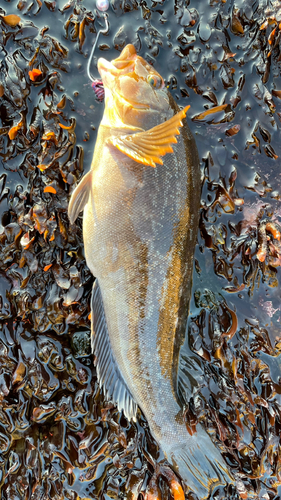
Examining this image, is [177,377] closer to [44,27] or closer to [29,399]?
[29,399]

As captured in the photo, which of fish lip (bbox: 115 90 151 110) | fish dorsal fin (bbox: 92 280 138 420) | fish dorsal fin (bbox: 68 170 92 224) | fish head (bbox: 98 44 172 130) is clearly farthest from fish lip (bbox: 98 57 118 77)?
fish dorsal fin (bbox: 92 280 138 420)

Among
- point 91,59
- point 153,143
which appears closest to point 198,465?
point 153,143

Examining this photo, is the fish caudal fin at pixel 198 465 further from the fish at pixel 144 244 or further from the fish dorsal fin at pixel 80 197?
the fish dorsal fin at pixel 80 197

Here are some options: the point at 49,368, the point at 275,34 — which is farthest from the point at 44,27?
the point at 49,368

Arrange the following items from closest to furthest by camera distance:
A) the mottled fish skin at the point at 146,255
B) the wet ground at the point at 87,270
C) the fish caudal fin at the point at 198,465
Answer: the mottled fish skin at the point at 146,255 < the fish caudal fin at the point at 198,465 < the wet ground at the point at 87,270

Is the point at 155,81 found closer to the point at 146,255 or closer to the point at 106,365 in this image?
the point at 146,255

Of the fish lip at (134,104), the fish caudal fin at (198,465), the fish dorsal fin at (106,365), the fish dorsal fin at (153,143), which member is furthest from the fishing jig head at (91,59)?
the fish caudal fin at (198,465)
